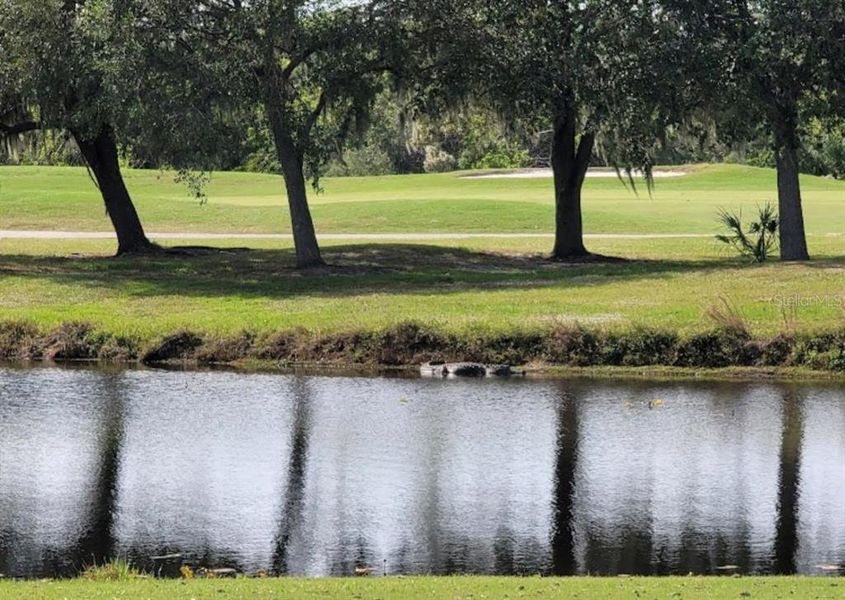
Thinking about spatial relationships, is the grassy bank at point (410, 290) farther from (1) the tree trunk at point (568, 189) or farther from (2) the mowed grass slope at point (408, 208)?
(2) the mowed grass slope at point (408, 208)

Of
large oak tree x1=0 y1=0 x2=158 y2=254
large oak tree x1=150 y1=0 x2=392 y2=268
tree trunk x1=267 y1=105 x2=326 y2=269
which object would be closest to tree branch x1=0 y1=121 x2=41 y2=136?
large oak tree x1=0 y1=0 x2=158 y2=254

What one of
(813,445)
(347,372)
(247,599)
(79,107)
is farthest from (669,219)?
(247,599)

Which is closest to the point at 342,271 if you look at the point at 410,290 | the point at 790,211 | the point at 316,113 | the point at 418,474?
the point at 316,113

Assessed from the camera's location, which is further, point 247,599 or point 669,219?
point 669,219

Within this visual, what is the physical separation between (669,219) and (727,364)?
25690 millimetres

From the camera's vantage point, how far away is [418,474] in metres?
17.3

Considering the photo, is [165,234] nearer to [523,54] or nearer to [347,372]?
[523,54]

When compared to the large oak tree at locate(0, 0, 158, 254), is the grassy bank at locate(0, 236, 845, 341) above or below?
below

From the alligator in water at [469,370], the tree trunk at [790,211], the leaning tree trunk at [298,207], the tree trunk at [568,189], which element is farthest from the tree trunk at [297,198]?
the tree trunk at [790,211]

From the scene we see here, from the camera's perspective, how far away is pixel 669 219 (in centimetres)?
4991

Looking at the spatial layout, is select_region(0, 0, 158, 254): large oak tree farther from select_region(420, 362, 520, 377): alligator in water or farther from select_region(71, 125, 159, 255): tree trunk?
select_region(420, 362, 520, 377): alligator in water

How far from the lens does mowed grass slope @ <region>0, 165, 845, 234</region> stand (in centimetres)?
4747

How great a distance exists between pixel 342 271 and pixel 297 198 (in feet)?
6.31

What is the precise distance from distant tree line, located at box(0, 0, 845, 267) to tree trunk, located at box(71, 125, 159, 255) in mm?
79
